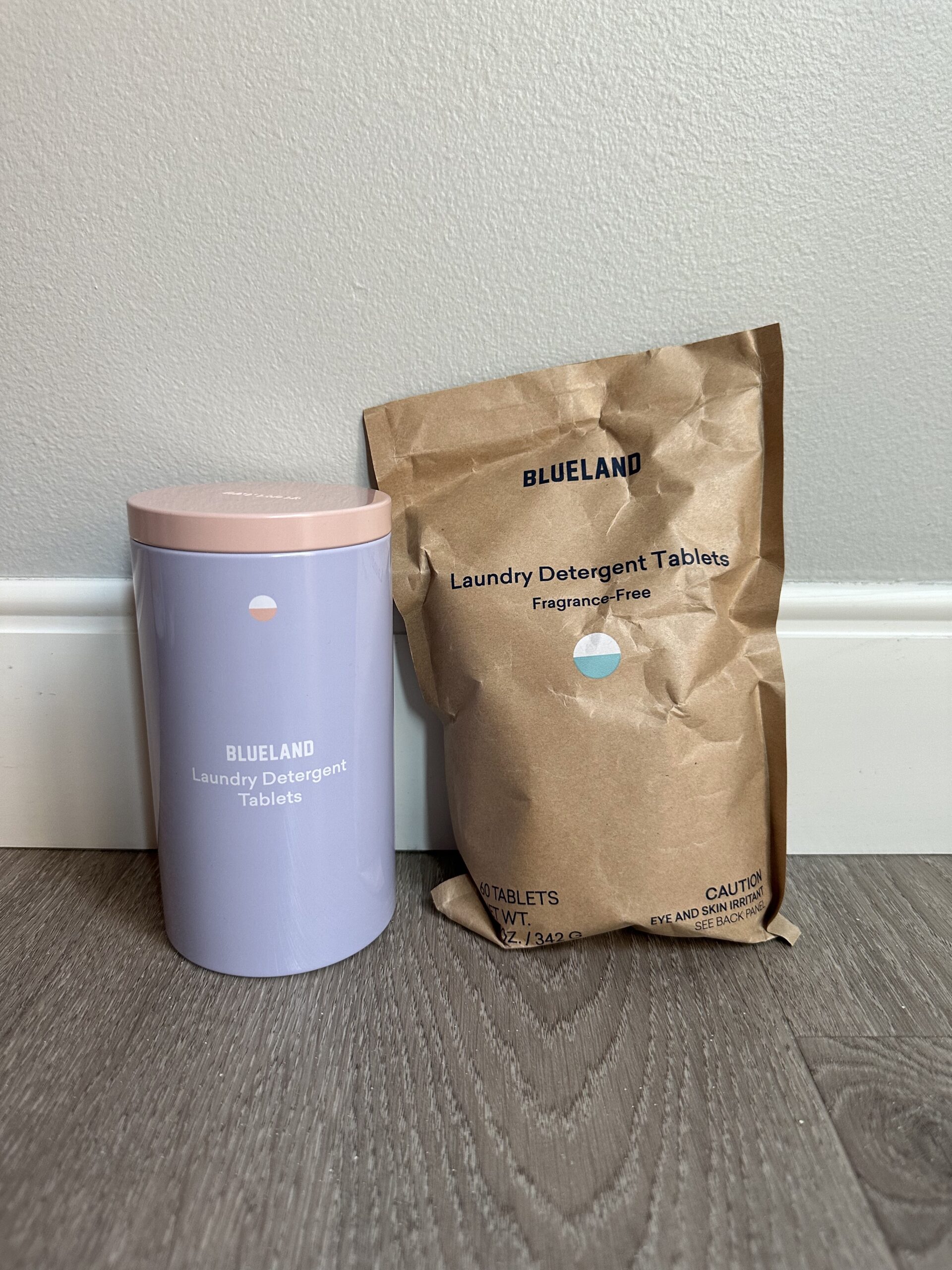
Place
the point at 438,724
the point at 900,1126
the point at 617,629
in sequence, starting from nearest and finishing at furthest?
the point at 900,1126
the point at 617,629
the point at 438,724

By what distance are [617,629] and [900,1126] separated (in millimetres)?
349

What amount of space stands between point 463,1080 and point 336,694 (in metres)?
0.25

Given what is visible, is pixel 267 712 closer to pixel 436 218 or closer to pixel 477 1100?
pixel 477 1100

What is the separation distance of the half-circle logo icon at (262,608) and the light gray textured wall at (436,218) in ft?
0.64

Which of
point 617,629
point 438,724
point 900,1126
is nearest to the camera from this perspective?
point 900,1126

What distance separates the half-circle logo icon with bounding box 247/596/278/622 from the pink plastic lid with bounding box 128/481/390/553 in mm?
31

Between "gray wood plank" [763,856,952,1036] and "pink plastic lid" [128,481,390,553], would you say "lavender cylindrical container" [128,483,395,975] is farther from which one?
"gray wood plank" [763,856,952,1036]

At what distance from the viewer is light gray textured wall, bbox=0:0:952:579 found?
655mm

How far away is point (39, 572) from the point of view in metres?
0.79

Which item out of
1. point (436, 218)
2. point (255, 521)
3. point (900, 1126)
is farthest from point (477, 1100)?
point (436, 218)

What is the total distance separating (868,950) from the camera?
0.72 metres

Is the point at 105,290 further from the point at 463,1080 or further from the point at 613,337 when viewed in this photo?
the point at 463,1080

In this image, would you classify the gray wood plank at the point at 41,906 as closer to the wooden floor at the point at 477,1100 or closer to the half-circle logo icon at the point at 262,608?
the wooden floor at the point at 477,1100

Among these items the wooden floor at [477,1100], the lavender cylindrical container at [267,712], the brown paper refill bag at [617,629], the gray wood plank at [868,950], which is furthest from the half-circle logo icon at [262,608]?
the gray wood plank at [868,950]
